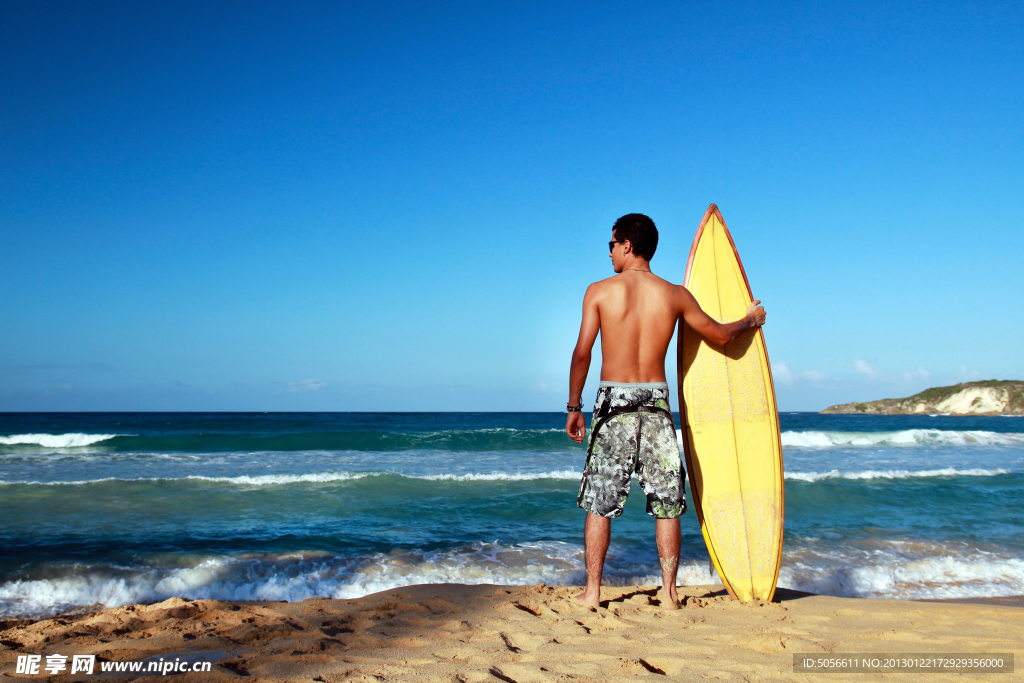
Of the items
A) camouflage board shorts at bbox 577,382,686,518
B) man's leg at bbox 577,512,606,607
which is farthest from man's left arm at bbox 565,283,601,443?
man's leg at bbox 577,512,606,607

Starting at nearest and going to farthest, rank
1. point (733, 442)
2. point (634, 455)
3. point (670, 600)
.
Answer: point (634, 455)
point (670, 600)
point (733, 442)

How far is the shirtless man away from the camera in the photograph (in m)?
2.64

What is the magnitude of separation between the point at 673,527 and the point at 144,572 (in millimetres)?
3534

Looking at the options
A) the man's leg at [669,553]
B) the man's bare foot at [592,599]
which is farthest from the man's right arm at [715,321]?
the man's bare foot at [592,599]

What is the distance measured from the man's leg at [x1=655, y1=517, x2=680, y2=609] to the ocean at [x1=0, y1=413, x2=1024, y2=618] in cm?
110

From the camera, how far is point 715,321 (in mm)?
3031

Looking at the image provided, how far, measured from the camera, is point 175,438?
18.1 meters

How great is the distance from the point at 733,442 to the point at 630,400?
2.97 feet

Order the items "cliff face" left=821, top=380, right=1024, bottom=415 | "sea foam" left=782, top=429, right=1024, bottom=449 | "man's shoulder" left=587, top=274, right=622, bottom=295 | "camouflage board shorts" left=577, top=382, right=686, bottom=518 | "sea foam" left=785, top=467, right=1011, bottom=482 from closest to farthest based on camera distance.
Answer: "camouflage board shorts" left=577, top=382, right=686, bottom=518 < "man's shoulder" left=587, top=274, right=622, bottom=295 < "sea foam" left=785, top=467, right=1011, bottom=482 < "sea foam" left=782, top=429, right=1024, bottom=449 < "cliff face" left=821, top=380, right=1024, bottom=415

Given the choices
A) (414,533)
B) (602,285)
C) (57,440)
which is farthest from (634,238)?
(57,440)

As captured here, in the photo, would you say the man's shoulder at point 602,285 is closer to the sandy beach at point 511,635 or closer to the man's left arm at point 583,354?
the man's left arm at point 583,354

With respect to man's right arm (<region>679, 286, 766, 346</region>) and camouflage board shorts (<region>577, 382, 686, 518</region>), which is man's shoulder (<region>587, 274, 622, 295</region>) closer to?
man's right arm (<region>679, 286, 766, 346</region>)

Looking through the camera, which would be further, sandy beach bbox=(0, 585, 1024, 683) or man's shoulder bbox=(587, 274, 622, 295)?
man's shoulder bbox=(587, 274, 622, 295)
